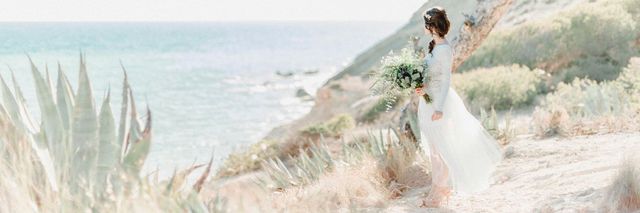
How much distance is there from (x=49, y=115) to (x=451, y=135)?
126 inches

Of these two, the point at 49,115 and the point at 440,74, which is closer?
the point at 49,115

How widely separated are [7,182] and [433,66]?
11.9 ft

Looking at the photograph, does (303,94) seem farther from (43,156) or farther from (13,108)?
(43,156)

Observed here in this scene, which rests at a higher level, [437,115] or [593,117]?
[437,115]

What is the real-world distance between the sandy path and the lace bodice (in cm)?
96

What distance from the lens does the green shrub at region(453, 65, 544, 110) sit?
15.1m

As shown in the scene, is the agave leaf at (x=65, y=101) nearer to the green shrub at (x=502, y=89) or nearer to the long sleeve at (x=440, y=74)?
the long sleeve at (x=440, y=74)

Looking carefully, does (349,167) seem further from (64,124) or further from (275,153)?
(275,153)

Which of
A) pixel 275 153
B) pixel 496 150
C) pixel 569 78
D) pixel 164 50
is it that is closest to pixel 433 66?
pixel 496 150

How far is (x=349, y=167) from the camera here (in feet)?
26.2

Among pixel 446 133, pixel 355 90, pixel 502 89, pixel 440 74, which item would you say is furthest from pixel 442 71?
pixel 355 90

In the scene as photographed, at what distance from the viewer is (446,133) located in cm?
658

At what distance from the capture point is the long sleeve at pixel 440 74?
6.39m

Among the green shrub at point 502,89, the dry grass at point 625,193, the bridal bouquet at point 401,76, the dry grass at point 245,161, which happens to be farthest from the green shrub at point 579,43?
the dry grass at point 625,193
